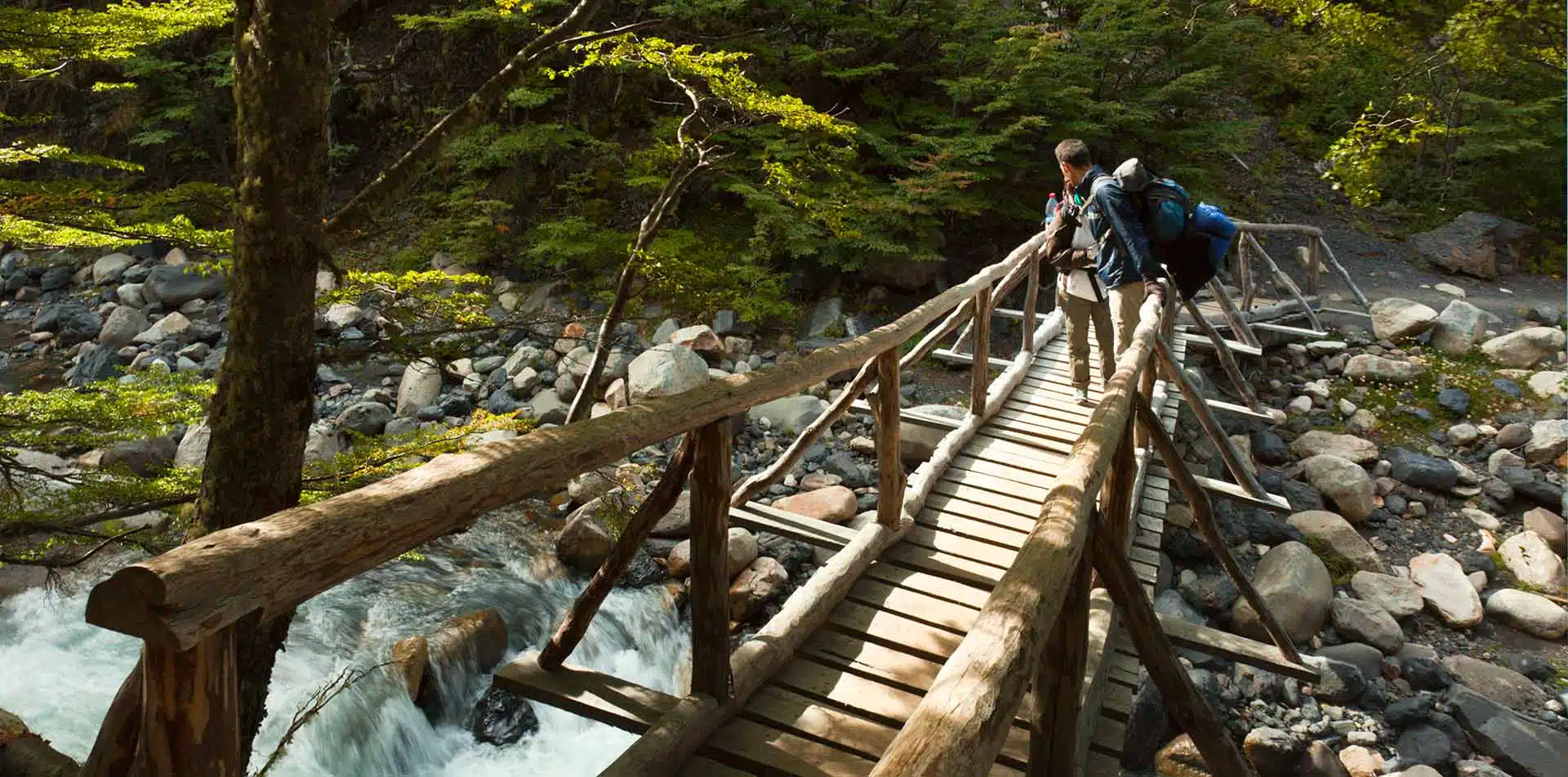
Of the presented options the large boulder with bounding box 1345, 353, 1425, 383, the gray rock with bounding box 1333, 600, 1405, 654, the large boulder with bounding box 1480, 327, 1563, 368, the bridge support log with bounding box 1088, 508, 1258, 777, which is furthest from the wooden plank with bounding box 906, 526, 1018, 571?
the large boulder with bounding box 1480, 327, 1563, 368

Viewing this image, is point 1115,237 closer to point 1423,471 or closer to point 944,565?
point 944,565

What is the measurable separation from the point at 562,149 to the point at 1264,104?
15.3 meters

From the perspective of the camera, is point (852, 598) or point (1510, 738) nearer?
point (852, 598)

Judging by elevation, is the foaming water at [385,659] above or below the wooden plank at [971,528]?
below

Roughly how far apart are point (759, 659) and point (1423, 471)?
997cm

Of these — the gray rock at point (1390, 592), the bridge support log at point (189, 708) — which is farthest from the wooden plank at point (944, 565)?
the gray rock at point (1390, 592)

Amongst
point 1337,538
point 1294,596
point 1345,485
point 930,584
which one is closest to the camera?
point 930,584

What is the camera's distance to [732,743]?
311 centimetres

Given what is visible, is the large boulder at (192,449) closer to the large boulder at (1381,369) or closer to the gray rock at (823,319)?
the gray rock at (823,319)

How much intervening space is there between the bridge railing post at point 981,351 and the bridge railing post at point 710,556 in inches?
141

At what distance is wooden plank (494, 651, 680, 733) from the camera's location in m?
3.08

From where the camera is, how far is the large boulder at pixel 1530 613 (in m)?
7.95

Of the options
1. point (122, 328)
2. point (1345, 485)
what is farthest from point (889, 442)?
point (122, 328)

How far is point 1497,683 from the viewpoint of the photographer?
7281mm
